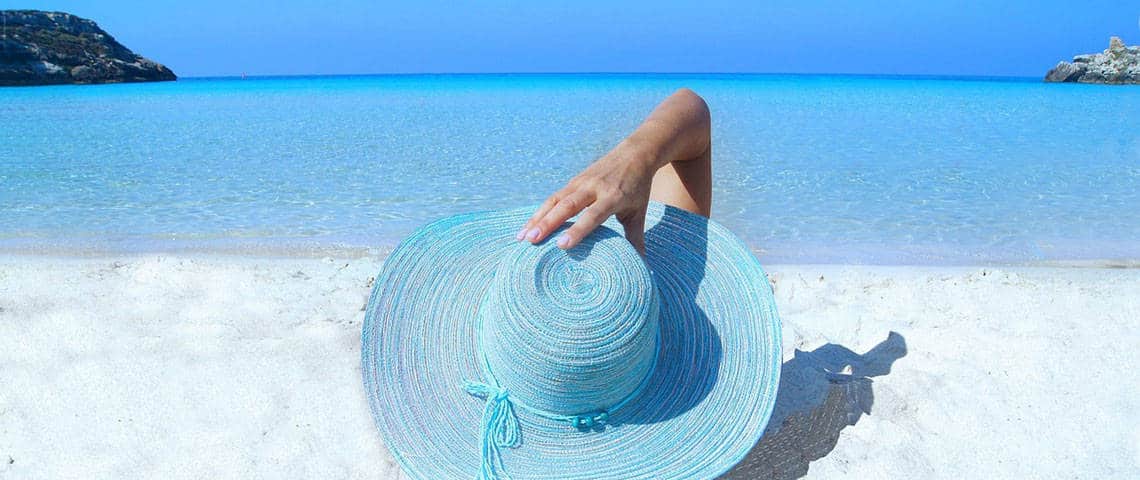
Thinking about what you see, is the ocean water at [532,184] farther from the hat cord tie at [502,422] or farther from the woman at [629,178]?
the hat cord tie at [502,422]

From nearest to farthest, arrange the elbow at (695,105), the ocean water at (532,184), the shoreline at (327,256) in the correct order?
1. the elbow at (695,105)
2. the shoreline at (327,256)
3. the ocean water at (532,184)

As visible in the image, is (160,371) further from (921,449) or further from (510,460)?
(921,449)

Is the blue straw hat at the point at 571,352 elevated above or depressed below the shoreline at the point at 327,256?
above

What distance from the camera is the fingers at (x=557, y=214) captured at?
1522 millimetres

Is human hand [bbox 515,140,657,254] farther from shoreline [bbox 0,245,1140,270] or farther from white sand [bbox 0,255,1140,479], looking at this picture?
shoreline [bbox 0,245,1140,270]

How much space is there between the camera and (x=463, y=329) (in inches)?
69.0

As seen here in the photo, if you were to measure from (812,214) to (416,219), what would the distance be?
2.92 meters

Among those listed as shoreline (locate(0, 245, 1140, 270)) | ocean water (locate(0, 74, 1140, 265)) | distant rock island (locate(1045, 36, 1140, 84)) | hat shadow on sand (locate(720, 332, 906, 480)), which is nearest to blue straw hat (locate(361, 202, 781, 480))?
hat shadow on sand (locate(720, 332, 906, 480))

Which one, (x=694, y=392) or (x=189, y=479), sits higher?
(x=694, y=392)

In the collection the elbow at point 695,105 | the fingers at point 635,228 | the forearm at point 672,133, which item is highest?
the elbow at point 695,105

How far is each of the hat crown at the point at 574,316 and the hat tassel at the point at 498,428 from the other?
9 centimetres

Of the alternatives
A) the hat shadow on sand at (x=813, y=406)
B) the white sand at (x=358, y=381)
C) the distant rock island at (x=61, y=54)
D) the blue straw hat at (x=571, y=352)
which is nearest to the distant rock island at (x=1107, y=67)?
the white sand at (x=358, y=381)

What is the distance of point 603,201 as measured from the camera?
1575mm

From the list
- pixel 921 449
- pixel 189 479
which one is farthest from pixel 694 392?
pixel 189 479
